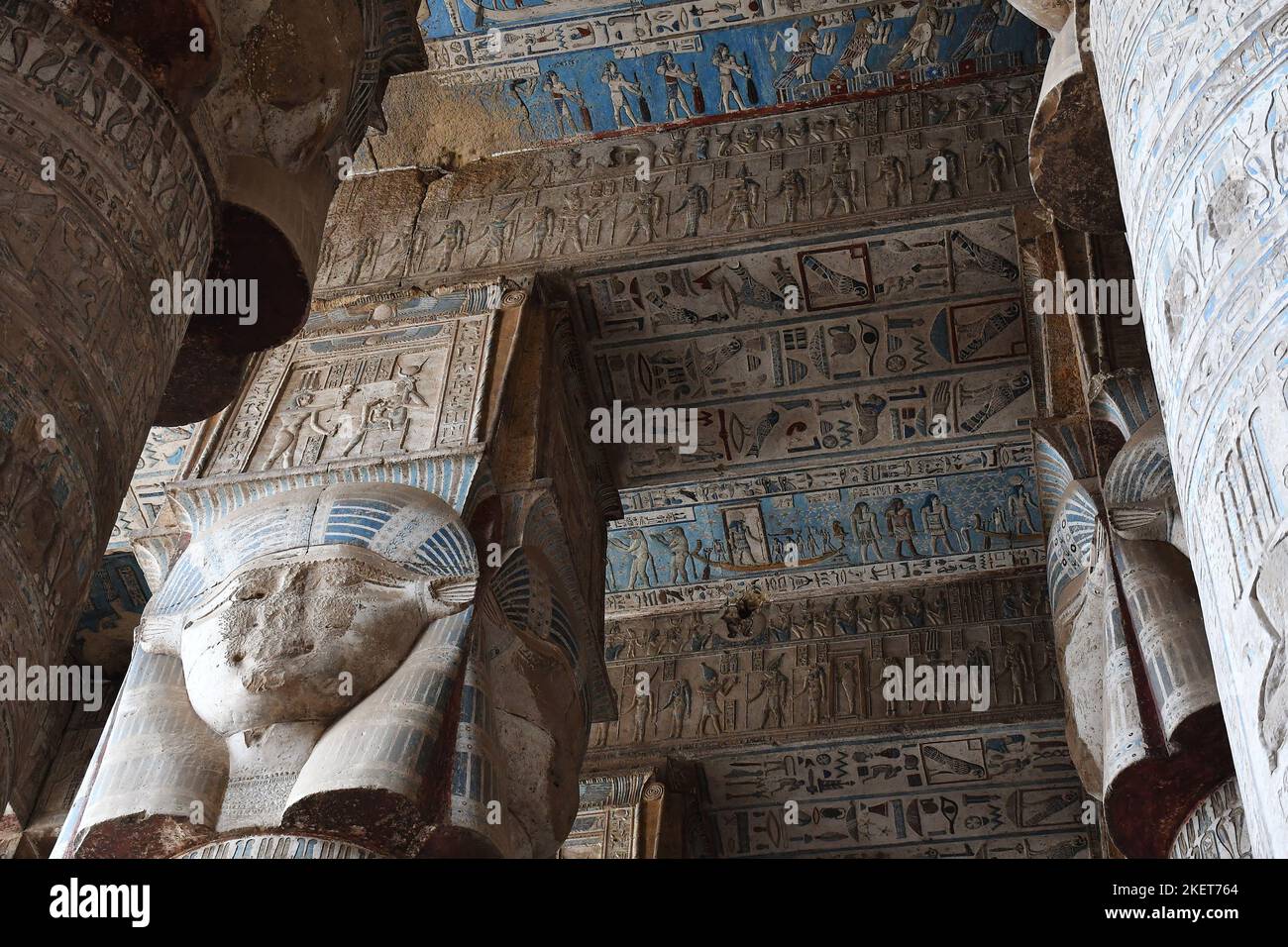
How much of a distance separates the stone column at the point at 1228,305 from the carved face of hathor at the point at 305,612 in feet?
10.2

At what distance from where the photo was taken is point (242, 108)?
5152 millimetres

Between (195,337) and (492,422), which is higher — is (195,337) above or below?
below

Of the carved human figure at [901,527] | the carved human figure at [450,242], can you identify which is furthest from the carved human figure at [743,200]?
the carved human figure at [901,527]

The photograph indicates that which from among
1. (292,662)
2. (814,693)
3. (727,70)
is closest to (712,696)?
(814,693)

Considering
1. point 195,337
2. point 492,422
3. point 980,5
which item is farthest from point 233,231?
point 980,5

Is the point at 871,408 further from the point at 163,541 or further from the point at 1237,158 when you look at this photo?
the point at 1237,158

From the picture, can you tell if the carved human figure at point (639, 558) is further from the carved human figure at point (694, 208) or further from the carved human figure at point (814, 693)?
the carved human figure at point (694, 208)

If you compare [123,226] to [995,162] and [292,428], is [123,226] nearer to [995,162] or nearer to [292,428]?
[292,428]

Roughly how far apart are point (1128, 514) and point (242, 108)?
12.1 ft

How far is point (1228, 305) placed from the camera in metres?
3.13

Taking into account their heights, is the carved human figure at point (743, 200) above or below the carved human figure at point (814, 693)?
above

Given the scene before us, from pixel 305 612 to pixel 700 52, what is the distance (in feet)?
14.4

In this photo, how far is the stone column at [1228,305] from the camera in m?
2.76

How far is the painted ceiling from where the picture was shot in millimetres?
8602
